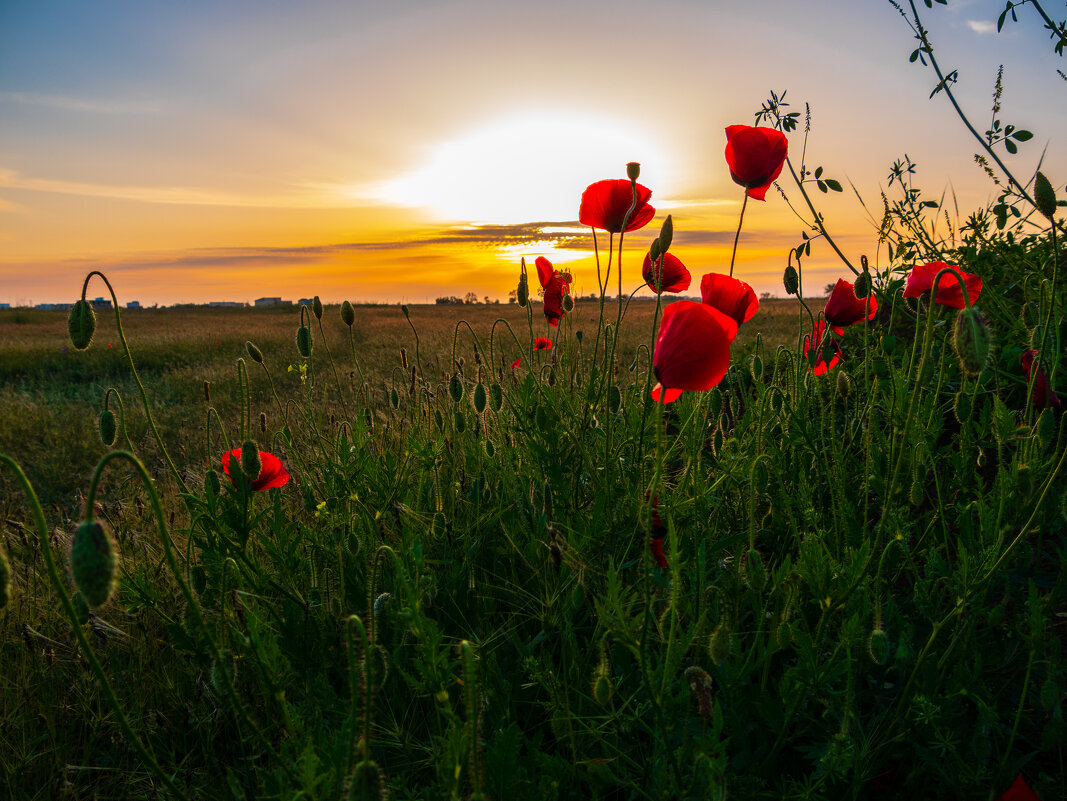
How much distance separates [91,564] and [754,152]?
1.78 m

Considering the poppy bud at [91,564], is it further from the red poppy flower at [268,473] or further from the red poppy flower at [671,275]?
the red poppy flower at [671,275]

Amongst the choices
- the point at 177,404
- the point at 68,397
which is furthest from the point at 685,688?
the point at 68,397

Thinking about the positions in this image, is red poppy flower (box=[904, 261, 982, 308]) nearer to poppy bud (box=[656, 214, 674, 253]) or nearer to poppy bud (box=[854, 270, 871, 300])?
poppy bud (box=[854, 270, 871, 300])

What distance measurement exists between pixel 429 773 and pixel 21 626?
1487 mm

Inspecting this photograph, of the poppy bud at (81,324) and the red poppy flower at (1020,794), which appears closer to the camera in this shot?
the red poppy flower at (1020,794)

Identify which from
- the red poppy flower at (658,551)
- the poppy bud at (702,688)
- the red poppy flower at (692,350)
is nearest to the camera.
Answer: the poppy bud at (702,688)

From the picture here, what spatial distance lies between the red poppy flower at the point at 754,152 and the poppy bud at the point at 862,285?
39cm

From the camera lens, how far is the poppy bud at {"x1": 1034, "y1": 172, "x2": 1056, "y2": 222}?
140 cm

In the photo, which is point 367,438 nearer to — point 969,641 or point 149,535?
point 149,535

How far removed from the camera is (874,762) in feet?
4.23

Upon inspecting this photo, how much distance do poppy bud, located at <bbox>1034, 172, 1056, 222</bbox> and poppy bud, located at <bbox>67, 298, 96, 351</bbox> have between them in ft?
6.87

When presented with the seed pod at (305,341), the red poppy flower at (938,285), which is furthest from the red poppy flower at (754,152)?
the seed pod at (305,341)

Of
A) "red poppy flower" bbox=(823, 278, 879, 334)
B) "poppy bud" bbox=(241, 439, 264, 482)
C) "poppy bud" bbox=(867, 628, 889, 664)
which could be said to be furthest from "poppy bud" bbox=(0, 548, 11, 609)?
"red poppy flower" bbox=(823, 278, 879, 334)

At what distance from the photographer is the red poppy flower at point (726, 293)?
1.76 m
